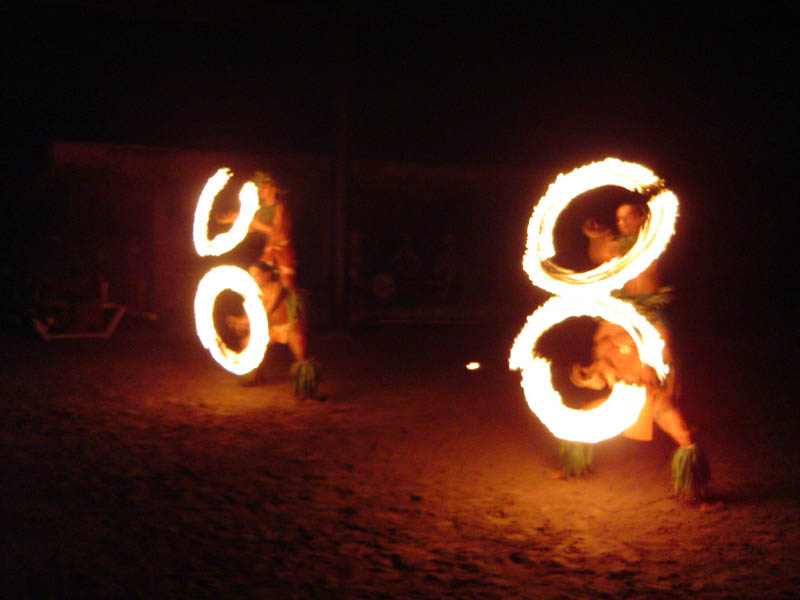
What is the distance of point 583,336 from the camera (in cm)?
844

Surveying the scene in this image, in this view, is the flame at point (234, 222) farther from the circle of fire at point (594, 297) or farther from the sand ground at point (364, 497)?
the circle of fire at point (594, 297)

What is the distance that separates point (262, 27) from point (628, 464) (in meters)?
8.75

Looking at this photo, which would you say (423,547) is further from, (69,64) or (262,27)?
(69,64)

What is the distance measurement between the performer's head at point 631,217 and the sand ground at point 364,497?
1.75 meters

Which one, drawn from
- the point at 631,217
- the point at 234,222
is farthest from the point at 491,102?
the point at 631,217

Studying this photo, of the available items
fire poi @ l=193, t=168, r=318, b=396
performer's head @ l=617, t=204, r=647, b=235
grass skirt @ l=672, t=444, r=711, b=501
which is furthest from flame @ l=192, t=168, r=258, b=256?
grass skirt @ l=672, t=444, r=711, b=501

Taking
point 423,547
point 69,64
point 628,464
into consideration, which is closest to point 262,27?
point 69,64

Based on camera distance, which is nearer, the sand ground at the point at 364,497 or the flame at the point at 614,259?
the sand ground at the point at 364,497

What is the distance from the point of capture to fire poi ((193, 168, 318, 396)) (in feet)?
30.6

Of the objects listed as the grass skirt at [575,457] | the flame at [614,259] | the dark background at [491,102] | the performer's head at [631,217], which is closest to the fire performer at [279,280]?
the grass skirt at [575,457]

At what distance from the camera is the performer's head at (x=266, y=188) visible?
30.7 ft

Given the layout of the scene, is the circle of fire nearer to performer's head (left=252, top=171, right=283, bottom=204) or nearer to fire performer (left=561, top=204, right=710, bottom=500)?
fire performer (left=561, top=204, right=710, bottom=500)

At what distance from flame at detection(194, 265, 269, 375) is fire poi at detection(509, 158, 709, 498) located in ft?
11.0

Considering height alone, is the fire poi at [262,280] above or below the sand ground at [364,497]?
above
